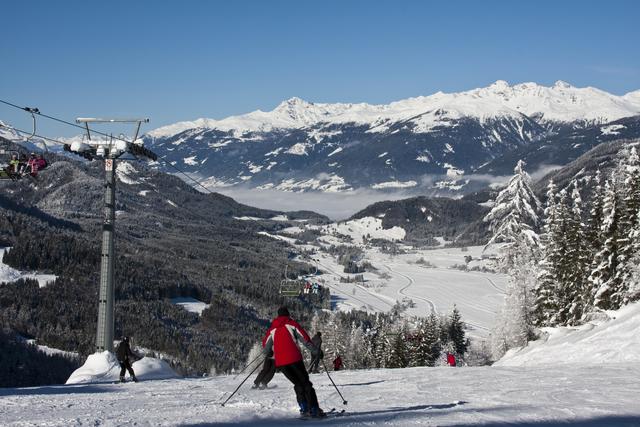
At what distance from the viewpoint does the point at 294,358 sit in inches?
519

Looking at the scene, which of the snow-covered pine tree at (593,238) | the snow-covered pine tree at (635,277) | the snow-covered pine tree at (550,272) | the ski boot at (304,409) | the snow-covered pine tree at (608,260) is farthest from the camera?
the snow-covered pine tree at (550,272)

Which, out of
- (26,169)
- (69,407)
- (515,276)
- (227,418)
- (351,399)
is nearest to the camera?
(227,418)

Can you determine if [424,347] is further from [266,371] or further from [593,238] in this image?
[266,371]

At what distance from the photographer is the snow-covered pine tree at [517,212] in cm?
3509

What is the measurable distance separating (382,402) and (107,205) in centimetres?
2040

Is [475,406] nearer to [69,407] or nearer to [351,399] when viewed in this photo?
[351,399]

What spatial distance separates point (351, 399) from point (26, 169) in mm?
19212

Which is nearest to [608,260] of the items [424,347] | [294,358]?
[424,347]

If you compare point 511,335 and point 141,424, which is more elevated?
point 141,424

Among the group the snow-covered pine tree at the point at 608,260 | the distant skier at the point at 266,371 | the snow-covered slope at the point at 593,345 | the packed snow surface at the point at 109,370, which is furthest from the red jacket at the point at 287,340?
the snow-covered pine tree at the point at 608,260

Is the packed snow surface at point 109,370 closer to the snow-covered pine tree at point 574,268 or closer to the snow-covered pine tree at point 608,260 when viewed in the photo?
the snow-covered pine tree at point 608,260

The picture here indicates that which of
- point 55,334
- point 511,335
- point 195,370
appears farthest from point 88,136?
point 55,334

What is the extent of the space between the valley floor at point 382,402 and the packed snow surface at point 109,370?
638 cm

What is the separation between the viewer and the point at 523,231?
3491 centimetres
